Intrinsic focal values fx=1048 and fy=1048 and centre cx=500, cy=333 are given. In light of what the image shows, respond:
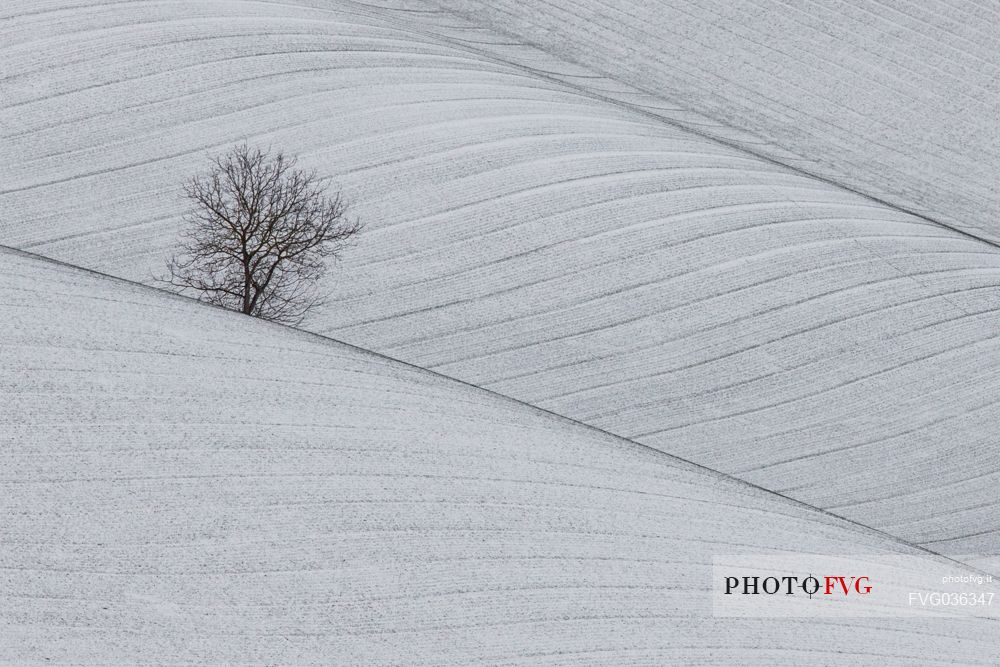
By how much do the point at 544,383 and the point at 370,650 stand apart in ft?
16.0

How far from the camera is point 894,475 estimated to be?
1233 cm

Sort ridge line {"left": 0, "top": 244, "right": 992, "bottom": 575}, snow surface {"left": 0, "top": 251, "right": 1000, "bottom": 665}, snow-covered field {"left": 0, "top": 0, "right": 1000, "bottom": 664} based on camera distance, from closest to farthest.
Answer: snow surface {"left": 0, "top": 251, "right": 1000, "bottom": 665} → snow-covered field {"left": 0, "top": 0, "right": 1000, "bottom": 664} → ridge line {"left": 0, "top": 244, "right": 992, "bottom": 575}

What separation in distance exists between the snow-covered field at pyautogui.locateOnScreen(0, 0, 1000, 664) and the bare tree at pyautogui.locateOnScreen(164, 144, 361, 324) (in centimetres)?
33

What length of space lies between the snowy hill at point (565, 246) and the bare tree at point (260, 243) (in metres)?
0.31

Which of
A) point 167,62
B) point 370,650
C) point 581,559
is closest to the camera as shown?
point 370,650

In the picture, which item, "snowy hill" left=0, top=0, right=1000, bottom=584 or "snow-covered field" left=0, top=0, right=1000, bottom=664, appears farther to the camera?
"snowy hill" left=0, top=0, right=1000, bottom=584

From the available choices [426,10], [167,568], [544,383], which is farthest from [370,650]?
[426,10]

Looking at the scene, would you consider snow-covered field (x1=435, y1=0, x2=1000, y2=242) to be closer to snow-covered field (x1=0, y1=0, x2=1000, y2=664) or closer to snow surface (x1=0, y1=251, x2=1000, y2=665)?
snow-covered field (x1=0, y1=0, x2=1000, y2=664)

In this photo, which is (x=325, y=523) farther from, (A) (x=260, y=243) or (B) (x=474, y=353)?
(A) (x=260, y=243)

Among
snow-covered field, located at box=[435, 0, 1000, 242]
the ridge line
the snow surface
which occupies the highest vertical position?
snow-covered field, located at box=[435, 0, 1000, 242]

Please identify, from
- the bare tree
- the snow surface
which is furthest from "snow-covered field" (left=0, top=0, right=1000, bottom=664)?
the bare tree

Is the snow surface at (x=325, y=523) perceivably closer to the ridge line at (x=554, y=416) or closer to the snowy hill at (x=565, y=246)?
the ridge line at (x=554, y=416)

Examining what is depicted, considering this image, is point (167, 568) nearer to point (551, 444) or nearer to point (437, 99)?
point (551, 444)

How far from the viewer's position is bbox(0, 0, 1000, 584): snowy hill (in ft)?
40.9
